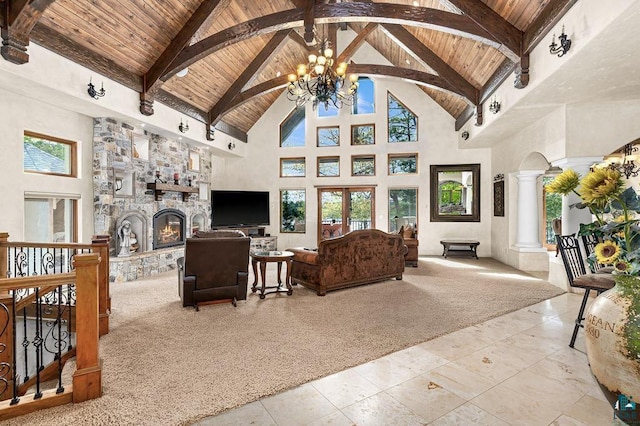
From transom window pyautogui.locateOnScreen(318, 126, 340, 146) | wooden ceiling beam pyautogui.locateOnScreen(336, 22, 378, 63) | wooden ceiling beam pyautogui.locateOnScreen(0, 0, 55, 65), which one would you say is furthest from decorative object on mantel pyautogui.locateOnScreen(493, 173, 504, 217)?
wooden ceiling beam pyautogui.locateOnScreen(0, 0, 55, 65)

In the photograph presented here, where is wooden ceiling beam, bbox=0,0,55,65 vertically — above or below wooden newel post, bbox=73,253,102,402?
above

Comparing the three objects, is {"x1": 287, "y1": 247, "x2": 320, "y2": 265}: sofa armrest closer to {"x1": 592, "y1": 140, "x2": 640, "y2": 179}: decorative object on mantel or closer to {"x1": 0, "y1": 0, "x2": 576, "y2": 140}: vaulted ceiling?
{"x1": 0, "y1": 0, "x2": 576, "y2": 140}: vaulted ceiling

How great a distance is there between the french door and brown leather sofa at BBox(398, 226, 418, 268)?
242 centimetres

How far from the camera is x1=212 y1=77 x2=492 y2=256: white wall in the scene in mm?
8719

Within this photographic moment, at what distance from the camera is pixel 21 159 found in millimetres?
4508

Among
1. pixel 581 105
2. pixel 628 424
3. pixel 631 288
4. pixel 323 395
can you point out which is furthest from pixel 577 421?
pixel 581 105

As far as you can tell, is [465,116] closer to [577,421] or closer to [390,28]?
[390,28]

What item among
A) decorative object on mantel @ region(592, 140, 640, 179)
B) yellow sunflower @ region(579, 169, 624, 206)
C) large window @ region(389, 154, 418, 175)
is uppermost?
large window @ region(389, 154, 418, 175)

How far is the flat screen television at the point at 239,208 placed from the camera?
8.82 meters

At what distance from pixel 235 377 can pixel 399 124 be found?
830 centimetres

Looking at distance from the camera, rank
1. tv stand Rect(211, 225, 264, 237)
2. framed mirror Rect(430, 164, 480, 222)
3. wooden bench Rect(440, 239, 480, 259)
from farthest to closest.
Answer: tv stand Rect(211, 225, 264, 237) < framed mirror Rect(430, 164, 480, 222) < wooden bench Rect(440, 239, 480, 259)

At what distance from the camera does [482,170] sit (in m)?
8.53

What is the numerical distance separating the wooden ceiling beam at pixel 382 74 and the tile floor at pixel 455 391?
17.7ft

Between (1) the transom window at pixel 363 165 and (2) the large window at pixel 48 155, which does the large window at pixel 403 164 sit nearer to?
(1) the transom window at pixel 363 165
